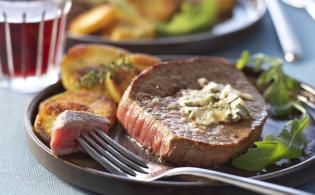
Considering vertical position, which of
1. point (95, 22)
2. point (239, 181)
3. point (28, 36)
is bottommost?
point (95, 22)

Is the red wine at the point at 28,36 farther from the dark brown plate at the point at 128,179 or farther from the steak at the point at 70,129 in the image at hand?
the steak at the point at 70,129

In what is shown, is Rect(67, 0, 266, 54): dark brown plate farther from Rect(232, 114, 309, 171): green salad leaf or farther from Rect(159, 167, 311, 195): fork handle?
Rect(159, 167, 311, 195): fork handle

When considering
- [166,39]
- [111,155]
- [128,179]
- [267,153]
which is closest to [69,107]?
[111,155]

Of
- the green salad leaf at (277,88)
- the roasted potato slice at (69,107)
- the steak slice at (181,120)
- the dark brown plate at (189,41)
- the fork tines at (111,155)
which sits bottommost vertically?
the dark brown plate at (189,41)

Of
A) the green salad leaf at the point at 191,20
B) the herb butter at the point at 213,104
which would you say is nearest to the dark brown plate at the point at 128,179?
the herb butter at the point at 213,104

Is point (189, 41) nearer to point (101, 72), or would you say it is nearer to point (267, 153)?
point (101, 72)

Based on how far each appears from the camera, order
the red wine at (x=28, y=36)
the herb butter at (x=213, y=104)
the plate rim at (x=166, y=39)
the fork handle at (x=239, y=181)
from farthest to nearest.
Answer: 1. the plate rim at (x=166, y=39)
2. the red wine at (x=28, y=36)
3. the herb butter at (x=213, y=104)
4. the fork handle at (x=239, y=181)
